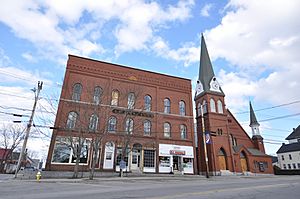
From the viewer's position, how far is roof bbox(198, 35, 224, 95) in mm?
39647

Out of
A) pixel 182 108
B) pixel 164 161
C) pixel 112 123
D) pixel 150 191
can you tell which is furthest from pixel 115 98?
pixel 150 191

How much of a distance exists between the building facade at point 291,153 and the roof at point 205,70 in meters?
39.9

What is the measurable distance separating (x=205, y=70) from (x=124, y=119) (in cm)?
2124

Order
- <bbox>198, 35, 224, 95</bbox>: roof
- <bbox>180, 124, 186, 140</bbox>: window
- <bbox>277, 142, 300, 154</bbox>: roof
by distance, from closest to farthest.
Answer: <bbox>180, 124, 186, 140</bbox>: window
<bbox>198, 35, 224, 95</bbox>: roof
<bbox>277, 142, 300, 154</bbox>: roof

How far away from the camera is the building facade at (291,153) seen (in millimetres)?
62312

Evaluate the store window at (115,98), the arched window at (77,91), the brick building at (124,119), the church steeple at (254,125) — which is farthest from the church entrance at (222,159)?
the arched window at (77,91)

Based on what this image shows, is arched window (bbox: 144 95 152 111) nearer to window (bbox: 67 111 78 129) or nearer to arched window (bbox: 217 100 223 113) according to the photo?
window (bbox: 67 111 78 129)

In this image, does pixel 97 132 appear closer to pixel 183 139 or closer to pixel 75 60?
pixel 75 60

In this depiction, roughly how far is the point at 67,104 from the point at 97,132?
23.8ft

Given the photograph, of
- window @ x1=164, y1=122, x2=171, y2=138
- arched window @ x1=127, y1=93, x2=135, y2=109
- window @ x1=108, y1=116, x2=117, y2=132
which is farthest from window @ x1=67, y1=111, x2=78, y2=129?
window @ x1=164, y1=122, x2=171, y2=138

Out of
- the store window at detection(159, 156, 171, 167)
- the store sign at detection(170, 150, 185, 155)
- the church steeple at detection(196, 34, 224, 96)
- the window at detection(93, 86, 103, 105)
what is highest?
the church steeple at detection(196, 34, 224, 96)

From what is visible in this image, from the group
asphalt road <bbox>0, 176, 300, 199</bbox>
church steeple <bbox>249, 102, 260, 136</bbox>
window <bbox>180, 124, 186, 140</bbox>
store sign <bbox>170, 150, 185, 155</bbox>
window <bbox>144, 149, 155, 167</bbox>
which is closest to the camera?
asphalt road <bbox>0, 176, 300, 199</bbox>

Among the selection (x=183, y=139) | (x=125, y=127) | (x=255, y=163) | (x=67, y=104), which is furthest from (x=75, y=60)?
(x=255, y=163)

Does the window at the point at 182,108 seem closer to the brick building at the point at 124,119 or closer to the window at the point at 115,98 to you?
the brick building at the point at 124,119
